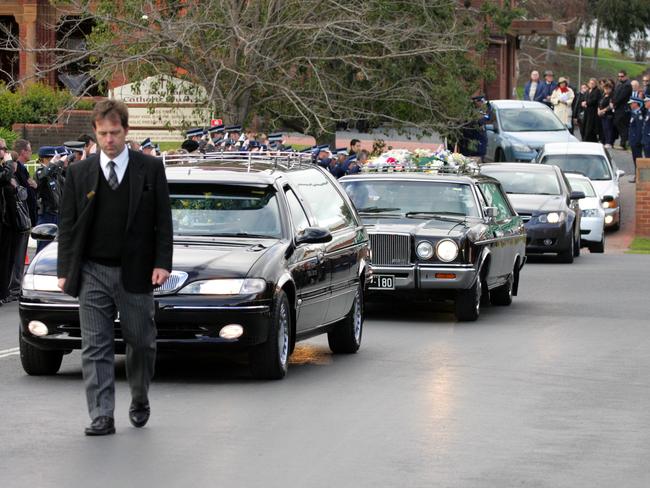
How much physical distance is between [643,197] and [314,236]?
22.1 metres

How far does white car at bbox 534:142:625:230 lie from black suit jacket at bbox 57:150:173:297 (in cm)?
2515

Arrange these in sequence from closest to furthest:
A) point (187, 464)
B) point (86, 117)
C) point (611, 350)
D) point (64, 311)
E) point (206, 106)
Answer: point (187, 464) → point (64, 311) → point (611, 350) → point (206, 106) → point (86, 117)

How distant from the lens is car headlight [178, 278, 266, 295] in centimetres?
1124

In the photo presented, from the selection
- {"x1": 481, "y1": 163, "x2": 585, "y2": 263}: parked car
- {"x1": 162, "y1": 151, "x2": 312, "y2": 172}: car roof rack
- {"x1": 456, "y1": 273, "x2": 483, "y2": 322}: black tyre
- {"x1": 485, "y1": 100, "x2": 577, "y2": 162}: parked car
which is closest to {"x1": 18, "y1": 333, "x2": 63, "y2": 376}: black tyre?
{"x1": 162, "y1": 151, "x2": 312, "y2": 172}: car roof rack

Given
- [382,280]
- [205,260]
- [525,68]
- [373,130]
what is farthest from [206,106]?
[525,68]

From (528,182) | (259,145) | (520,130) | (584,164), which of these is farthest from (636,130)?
(259,145)

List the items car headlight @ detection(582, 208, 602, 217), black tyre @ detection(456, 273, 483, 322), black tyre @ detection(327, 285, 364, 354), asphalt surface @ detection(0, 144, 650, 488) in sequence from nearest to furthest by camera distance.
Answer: asphalt surface @ detection(0, 144, 650, 488)
black tyre @ detection(327, 285, 364, 354)
black tyre @ detection(456, 273, 483, 322)
car headlight @ detection(582, 208, 602, 217)

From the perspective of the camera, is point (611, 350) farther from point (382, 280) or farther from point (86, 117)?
point (86, 117)

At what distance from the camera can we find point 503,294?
18844mm

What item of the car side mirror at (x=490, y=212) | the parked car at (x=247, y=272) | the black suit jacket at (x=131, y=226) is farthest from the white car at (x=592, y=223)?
the black suit jacket at (x=131, y=226)

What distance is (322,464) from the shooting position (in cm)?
852

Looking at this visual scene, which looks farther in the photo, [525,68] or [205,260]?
[525,68]

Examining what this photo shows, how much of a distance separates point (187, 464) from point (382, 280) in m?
8.27

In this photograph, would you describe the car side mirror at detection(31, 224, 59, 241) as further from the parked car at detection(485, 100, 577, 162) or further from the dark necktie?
the parked car at detection(485, 100, 577, 162)
